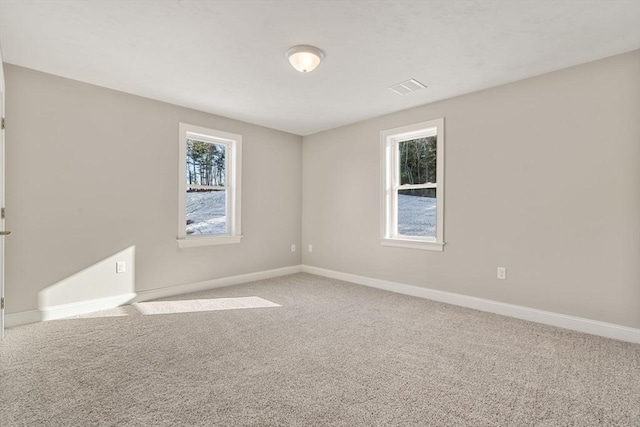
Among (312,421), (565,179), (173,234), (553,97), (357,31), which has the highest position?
(357,31)

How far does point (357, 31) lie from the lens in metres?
2.43

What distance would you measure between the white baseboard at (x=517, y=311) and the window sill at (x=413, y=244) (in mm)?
513

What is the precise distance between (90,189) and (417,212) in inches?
153

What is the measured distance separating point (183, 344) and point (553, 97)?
4.05 metres

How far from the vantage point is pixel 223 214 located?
480cm

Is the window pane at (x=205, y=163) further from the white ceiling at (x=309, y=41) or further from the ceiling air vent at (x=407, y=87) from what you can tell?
the ceiling air vent at (x=407, y=87)

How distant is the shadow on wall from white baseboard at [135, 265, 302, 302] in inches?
7.9

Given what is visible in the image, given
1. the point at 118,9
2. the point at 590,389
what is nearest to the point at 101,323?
the point at 118,9

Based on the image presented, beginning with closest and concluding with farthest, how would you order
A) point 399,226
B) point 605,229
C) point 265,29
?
point 265,29 < point 605,229 < point 399,226

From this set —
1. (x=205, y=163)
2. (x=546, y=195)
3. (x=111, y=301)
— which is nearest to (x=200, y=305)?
(x=111, y=301)

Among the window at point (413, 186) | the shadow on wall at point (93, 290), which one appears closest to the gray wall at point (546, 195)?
the window at point (413, 186)

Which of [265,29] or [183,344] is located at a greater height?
[265,29]

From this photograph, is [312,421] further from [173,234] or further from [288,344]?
[173,234]

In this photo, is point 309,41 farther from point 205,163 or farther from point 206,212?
point 206,212
